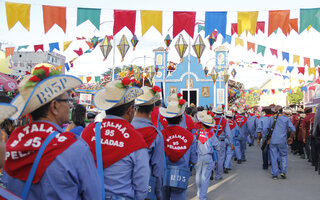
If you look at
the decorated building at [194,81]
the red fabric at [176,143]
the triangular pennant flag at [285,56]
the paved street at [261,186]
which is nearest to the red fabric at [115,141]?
the red fabric at [176,143]

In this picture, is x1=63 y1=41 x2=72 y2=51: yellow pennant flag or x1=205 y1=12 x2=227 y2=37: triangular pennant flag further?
x1=63 y1=41 x2=72 y2=51: yellow pennant flag

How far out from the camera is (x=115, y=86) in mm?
2818

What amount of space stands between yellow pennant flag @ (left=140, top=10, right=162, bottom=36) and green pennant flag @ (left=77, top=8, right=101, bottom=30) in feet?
5.23

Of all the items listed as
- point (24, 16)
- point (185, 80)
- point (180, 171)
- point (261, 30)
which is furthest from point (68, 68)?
point (185, 80)

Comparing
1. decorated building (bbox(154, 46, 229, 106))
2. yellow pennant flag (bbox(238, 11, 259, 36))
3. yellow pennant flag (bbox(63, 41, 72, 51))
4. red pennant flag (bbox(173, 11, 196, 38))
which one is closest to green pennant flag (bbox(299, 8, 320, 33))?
yellow pennant flag (bbox(238, 11, 259, 36))

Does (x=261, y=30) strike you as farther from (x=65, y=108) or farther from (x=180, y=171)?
(x=65, y=108)

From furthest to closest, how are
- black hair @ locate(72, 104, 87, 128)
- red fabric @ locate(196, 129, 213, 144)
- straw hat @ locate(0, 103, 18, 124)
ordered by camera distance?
red fabric @ locate(196, 129, 213, 144)
black hair @ locate(72, 104, 87, 128)
straw hat @ locate(0, 103, 18, 124)

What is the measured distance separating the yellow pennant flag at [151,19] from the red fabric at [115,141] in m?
8.12

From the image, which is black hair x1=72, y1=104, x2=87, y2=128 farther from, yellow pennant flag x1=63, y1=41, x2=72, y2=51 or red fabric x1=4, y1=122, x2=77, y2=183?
yellow pennant flag x1=63, y1=41, x2=72, y2=51

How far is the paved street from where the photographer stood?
694cm

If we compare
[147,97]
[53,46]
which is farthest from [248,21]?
[53,46]

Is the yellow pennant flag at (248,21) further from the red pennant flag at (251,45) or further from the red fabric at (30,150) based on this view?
the red fabric at (30,150)

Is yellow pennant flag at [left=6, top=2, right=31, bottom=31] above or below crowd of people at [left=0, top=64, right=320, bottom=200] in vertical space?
above

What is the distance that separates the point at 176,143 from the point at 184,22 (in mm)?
7020
